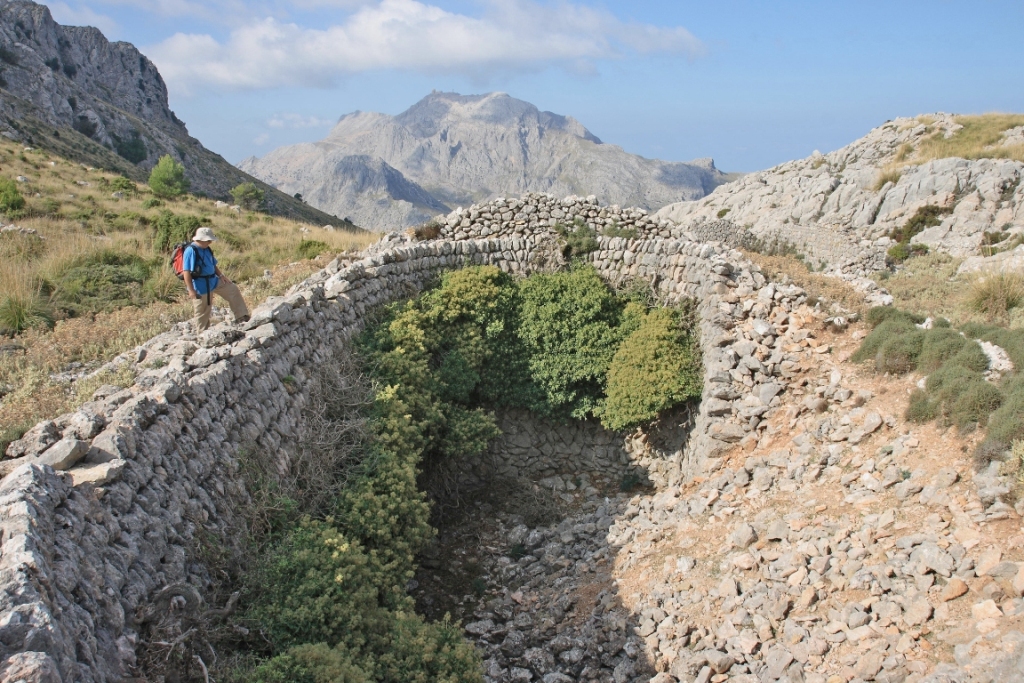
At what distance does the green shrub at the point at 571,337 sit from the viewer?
40.4ft

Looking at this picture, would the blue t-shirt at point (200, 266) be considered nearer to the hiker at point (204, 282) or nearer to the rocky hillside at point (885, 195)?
the hiker at point (204, 282)

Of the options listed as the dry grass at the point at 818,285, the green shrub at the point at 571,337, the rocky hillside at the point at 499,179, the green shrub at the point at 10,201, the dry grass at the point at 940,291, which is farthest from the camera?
the rocky hillside at the point at 499,179

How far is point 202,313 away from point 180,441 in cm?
358

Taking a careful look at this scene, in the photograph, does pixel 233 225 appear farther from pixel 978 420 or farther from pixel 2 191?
pixel 978 420

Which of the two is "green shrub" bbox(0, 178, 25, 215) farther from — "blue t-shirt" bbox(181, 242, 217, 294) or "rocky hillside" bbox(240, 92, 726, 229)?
"rocky hillside" bbox(240, 92, 726, 229)

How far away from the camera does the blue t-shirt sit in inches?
342

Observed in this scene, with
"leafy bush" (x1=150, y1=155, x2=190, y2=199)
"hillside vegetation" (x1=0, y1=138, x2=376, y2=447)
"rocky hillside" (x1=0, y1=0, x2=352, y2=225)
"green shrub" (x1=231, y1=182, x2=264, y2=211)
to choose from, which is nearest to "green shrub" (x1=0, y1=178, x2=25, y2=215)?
"hillside vegetation" (x1=0, y1=138, x2=376, y2=447)

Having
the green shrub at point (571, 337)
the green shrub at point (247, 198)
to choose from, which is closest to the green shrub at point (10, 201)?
the green shrub at point (571, 337)

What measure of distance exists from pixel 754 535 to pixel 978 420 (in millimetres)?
2621

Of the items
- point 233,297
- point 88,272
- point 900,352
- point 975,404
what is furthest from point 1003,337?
point 88,272

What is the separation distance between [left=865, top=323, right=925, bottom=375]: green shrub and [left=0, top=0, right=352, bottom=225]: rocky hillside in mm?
36235

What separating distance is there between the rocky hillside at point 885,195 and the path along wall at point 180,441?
390 inches

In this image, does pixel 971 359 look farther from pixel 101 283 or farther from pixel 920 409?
pixel 101 283

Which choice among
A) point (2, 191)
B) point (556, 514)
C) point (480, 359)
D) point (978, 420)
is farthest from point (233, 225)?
point (978, 420)
